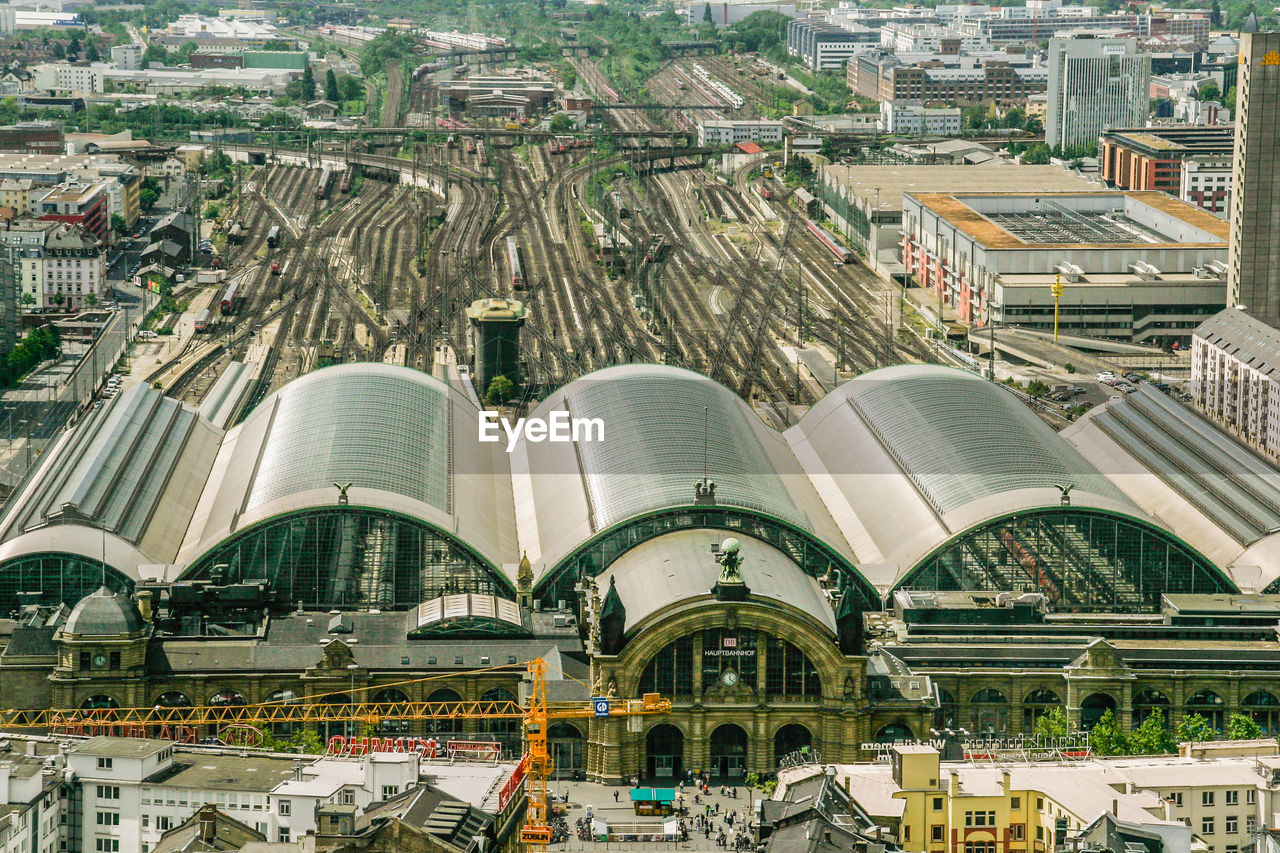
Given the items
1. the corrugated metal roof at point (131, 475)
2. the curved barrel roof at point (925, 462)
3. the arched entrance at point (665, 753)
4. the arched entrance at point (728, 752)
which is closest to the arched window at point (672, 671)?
the arched entrance at point (665, 753)

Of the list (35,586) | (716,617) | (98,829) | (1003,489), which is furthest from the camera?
(1003,489)

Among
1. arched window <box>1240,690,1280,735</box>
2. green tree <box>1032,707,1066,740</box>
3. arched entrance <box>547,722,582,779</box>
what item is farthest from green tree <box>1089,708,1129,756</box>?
arched entrance <box>547,722,582,779</box>

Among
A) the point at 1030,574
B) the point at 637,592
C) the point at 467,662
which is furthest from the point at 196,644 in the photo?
the point at 1030,574

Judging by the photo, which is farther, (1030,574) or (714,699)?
(1030,574)

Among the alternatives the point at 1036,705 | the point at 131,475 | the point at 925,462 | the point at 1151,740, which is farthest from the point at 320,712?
the point at 925,462

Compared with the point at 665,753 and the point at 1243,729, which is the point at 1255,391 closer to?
the point at 1243,729

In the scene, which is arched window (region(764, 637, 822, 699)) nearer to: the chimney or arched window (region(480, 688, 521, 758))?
arched window (region(480, 688, 521, 758))

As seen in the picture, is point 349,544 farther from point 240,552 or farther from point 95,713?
point 95,713
